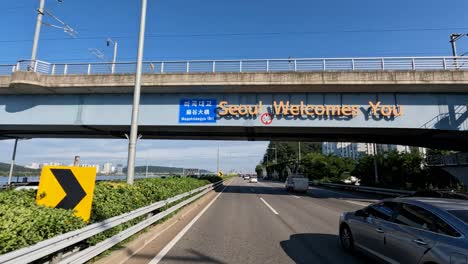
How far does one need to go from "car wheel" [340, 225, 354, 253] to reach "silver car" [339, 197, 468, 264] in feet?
0.51

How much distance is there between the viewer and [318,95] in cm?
2030

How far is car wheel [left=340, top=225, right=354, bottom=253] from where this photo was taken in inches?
258

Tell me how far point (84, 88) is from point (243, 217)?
566 inches

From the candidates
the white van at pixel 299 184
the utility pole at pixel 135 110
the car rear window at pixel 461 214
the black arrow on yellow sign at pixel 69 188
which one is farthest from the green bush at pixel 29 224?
the white van at pixel 299 184

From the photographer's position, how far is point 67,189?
19.4ft

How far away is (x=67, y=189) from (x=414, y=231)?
20.3 ft

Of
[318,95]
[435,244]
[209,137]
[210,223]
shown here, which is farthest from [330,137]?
[435,244]

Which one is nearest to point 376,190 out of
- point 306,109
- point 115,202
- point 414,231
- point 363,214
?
point 306,109

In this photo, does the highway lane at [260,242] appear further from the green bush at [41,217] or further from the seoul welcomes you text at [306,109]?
→ the seoul welcomes you text at [306,109]

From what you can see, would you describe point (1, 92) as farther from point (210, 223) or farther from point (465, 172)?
point (465, 172)

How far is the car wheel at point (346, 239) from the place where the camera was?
6.56 meters

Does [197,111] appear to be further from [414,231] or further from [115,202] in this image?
[414,231]

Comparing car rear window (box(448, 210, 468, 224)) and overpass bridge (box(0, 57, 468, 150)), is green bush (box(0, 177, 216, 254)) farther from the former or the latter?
overpass bridge (box(0, 57, 468, 150))

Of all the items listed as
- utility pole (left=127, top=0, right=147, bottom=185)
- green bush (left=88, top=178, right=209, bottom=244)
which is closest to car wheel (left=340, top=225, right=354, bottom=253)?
green bush (left=88, top=178, right=209, bottom=244)
